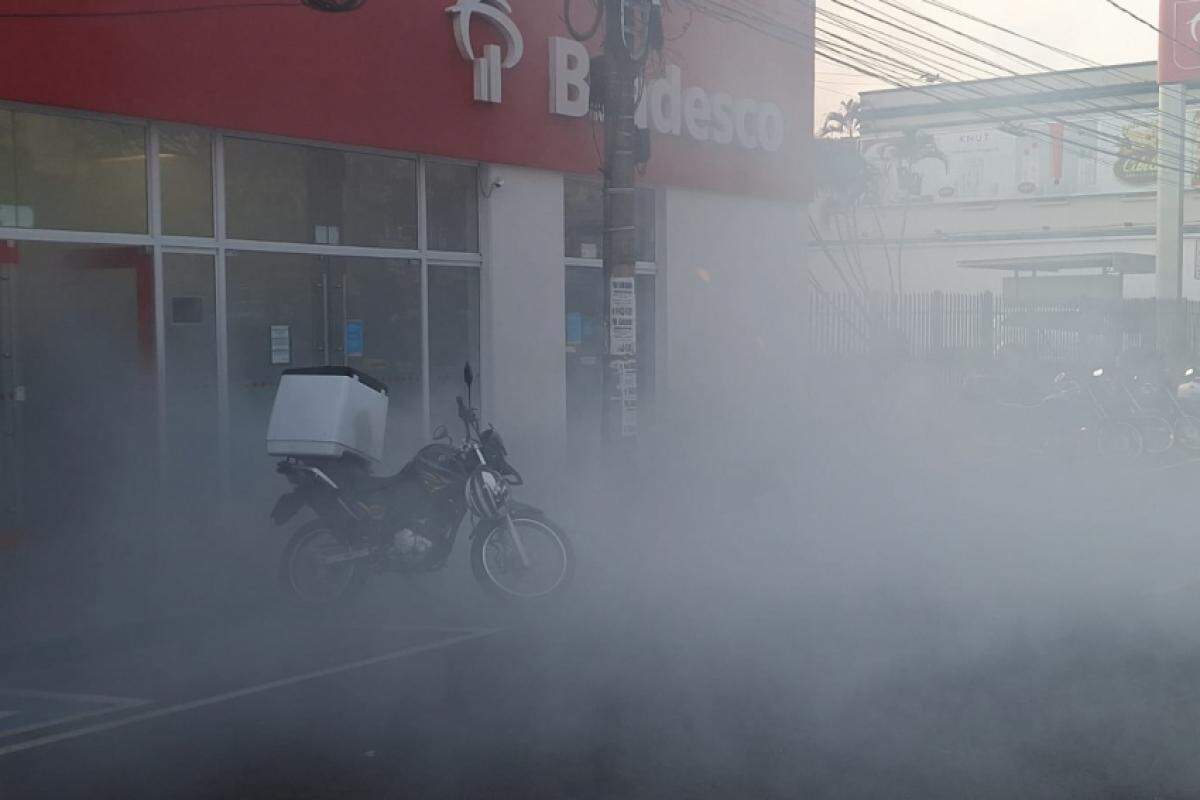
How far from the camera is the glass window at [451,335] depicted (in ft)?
48.9

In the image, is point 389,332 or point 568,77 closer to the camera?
point 389,332

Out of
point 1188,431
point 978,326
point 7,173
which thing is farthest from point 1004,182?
point 7,173

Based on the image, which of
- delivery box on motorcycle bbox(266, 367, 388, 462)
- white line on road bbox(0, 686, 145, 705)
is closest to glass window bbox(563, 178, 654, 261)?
delivery box on motorcycle bbox(266, 367, 388, 462)

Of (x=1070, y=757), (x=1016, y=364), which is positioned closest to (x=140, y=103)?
(x=1070, y=757)

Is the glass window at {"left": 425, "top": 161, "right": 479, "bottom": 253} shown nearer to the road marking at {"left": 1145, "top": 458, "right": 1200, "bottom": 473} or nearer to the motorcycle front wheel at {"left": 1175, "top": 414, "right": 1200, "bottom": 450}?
the road marking at {"left": 1145, "top": 458, "right": 1200, "bottom": 473}

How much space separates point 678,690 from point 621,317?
604cm

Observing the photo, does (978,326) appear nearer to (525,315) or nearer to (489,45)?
(525,315)

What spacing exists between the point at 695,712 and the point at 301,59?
844 centimetres

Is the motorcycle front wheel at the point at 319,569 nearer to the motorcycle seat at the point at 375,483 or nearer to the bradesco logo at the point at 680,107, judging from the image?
the motorcycle seat at the point at 375,483

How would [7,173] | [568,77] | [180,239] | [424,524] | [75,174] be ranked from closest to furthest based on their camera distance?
[424,524] < [7,173] < [75,174] < [180,239] < [568,77]

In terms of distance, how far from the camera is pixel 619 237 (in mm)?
12781

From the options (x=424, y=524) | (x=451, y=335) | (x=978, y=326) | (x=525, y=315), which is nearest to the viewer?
(x=424, y=524)

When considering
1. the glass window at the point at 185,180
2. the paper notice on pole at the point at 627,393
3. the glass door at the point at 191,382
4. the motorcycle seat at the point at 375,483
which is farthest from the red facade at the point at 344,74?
the motorcycle seat at the point at 375,483

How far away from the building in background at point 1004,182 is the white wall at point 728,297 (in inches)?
1046
